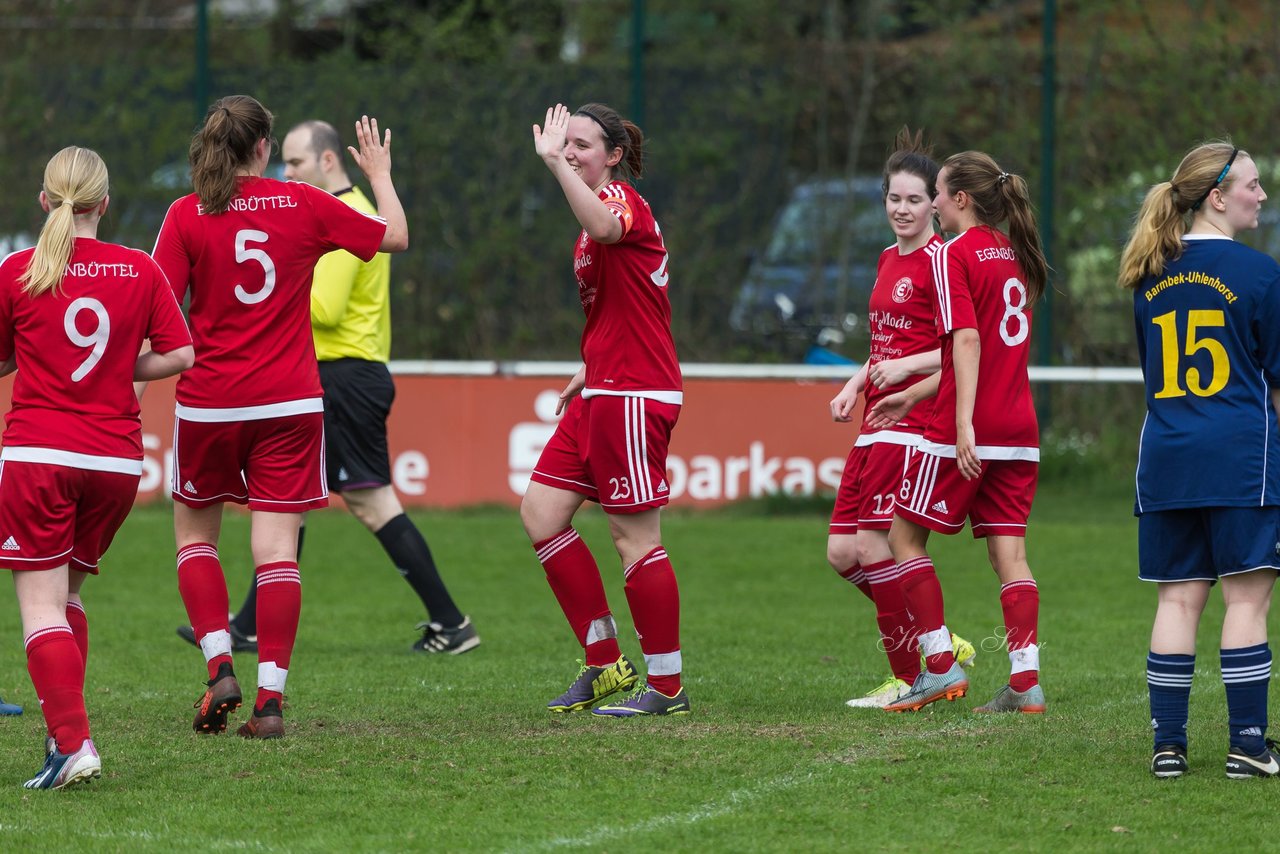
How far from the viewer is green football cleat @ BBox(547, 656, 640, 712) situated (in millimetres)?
6293

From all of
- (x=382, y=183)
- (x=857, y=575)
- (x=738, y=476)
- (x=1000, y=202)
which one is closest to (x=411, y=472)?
(x=738, y=476)

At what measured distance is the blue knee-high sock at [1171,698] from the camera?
5.16 meters

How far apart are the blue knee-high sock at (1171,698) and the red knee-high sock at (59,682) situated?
10.2 ft

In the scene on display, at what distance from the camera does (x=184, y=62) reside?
1400cm

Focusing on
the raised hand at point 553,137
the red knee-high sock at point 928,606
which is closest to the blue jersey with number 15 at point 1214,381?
the red knee-high sock at point 928,606

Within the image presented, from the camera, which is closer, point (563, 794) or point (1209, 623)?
point (563, 794)

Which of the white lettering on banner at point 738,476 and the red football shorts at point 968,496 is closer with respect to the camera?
the red football shorts at point 968,496

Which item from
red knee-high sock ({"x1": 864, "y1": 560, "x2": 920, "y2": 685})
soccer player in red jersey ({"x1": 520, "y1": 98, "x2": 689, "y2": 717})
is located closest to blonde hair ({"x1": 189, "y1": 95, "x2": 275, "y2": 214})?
soccer player in red jersey ({"x1": 520, "y1": 98, "x2": 689, "y2": 717})

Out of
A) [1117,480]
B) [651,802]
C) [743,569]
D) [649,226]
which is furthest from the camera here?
[1117,480]

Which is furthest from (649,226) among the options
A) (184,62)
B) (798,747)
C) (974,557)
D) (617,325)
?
(184,62)

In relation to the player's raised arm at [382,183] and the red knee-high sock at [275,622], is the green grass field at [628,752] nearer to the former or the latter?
the red knee-high sock at [275,622]

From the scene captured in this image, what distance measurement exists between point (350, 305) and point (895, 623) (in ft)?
9.52

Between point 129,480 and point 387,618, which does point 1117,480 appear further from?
point 129,480

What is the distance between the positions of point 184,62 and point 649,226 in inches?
353
